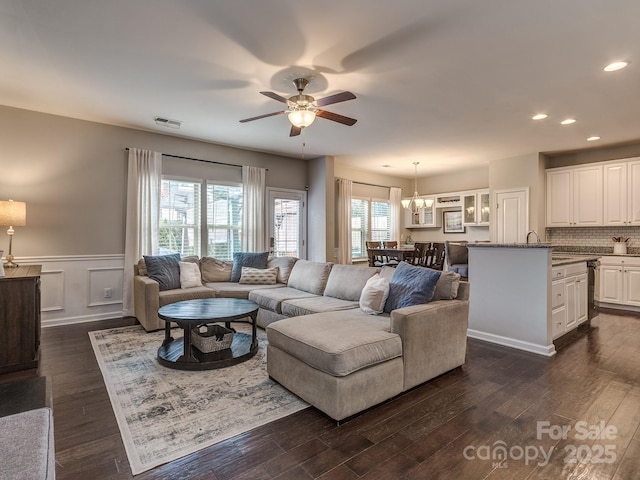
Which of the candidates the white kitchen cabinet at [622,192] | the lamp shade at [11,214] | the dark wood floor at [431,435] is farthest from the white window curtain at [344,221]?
the lamp shade at [11,214]

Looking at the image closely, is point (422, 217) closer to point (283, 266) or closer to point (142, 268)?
point (283, 266)

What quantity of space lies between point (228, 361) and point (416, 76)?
3328 millimetres

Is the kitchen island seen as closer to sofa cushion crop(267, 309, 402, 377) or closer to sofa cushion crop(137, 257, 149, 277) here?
sofa cushion crop(267, 309, 402, 377)

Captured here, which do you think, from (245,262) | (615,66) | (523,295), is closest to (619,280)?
(523,295)

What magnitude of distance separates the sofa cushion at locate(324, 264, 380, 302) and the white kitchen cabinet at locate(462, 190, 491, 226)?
16.0ft

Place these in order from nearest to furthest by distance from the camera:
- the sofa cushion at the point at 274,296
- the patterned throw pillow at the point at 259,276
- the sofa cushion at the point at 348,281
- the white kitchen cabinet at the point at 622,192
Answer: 1. the sofa cushion at the point at 348,281
2. the sofa cushion at the point at 274,296
3. the patterned throw pillow at the point at 259,276
4. the white kitchen cabinet at the point at 622,192

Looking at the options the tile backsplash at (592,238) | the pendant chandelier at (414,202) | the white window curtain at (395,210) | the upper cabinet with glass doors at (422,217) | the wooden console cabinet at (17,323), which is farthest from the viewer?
the white window curtain at (395,210)

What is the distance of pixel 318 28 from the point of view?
8.54 ft

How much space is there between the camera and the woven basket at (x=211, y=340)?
322cm

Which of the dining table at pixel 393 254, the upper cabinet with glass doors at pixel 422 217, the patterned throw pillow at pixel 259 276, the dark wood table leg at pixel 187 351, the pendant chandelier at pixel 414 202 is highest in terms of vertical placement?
the pendant chandelier at pixel 414 202

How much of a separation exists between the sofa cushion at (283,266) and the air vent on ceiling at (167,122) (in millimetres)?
2480

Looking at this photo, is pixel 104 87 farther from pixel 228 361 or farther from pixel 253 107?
pixel 228 361

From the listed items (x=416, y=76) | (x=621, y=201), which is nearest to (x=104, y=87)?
(x=416, y=76)

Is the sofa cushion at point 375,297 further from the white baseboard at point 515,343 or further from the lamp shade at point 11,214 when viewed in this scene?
the lamp shade at point 11,214
